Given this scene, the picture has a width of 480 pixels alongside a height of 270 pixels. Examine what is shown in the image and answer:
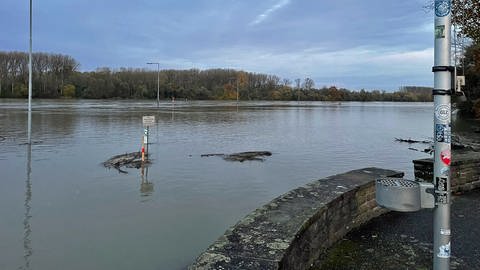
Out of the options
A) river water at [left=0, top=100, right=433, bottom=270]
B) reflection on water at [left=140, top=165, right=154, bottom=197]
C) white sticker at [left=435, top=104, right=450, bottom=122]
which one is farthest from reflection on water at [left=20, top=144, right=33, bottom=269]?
white sticker at [left=435, top=104, right=450, bottom=122]

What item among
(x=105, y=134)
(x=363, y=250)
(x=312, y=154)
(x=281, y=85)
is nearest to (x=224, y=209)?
(x=363, y=250)

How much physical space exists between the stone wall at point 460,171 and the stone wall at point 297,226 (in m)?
1.91

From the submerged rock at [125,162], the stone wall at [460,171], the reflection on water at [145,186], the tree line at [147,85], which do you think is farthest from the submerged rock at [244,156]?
the tree line at [147,85]

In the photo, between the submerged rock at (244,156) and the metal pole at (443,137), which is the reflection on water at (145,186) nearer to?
the submerged rock at (244,156)

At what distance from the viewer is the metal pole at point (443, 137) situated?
329cm

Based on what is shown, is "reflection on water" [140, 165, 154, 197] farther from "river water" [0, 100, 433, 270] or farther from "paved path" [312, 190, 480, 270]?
"paved path" [312, 190, 480, 270]

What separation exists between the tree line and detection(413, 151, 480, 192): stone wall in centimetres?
11383

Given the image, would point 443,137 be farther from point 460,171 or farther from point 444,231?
point 460,171

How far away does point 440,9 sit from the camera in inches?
132

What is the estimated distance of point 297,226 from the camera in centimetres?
402

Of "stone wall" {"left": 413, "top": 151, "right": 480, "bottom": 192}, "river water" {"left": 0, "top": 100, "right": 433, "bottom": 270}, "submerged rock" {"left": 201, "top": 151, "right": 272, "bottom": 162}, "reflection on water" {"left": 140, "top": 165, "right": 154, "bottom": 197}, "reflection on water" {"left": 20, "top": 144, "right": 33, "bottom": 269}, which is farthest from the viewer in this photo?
"submerged rock" {"left": 201, "top": 151, "right": 272, "bottom": 162}

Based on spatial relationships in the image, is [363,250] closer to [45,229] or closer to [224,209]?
[224,209]

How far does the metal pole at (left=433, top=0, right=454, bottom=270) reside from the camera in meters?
3.29

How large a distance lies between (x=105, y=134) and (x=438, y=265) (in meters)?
22.0
